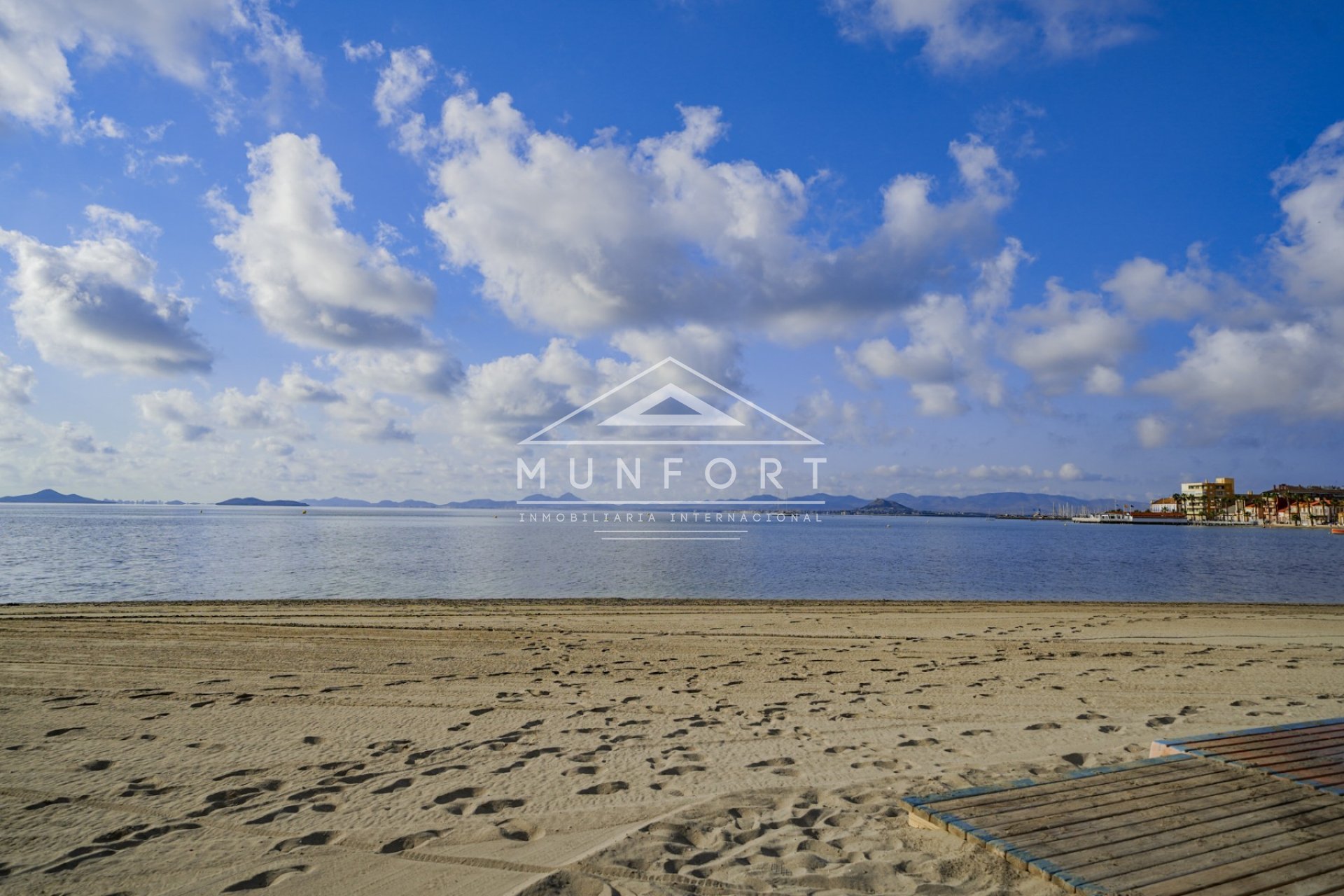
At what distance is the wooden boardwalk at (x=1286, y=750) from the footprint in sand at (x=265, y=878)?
574cm

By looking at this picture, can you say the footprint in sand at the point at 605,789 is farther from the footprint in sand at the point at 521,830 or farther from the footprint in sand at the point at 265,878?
the footprint in sand at the point at 265,878

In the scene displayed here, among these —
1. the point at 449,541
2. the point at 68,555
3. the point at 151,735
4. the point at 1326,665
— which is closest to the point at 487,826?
the point at 151,735

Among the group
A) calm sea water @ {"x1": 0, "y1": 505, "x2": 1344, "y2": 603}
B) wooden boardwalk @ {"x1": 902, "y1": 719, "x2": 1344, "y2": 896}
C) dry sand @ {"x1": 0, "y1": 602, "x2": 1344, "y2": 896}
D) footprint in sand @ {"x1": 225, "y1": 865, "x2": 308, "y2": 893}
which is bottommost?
calm sea water @ {"x1": 0, "y1": 505, "x2": 1344, "y2": 603}

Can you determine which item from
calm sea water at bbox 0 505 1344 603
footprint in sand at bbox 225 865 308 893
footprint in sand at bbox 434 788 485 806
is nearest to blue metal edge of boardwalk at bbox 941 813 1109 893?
footprint in sand at bbox 434 788 485 806

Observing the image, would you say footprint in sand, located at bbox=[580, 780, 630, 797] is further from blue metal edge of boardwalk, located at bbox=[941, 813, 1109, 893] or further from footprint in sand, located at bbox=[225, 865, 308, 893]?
blue metal edge of boardwalk, located at bbox=[941, 813, 1109, 893]

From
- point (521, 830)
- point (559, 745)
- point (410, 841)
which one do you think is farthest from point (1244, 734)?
point (410, 841)

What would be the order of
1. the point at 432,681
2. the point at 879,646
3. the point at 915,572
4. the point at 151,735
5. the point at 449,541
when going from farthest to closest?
the point at 449,541 < the point at 915,572 < the point at 879,646 < the point at 432,681 < the point at 151,735

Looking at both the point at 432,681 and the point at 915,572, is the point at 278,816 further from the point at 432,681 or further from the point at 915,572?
the point at 915,572

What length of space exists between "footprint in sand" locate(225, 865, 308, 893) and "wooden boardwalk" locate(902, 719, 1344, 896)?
3.67 meters

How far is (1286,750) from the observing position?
194 inches

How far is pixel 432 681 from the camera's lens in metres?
9.43

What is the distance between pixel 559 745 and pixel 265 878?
2843 millimetres

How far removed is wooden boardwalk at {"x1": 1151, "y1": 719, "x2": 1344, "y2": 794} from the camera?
4.53 m

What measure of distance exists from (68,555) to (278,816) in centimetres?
4436
